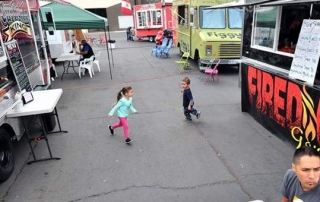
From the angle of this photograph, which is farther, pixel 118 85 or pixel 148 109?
pixel 118 85

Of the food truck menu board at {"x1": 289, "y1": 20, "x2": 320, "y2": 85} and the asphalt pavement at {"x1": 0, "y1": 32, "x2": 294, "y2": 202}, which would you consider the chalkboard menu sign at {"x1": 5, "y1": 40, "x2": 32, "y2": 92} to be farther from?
the food truck menu board at {"x1": 289, "y1": 20, "x2": 320, "y2": 85}

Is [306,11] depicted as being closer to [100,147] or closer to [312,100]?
[312,100]

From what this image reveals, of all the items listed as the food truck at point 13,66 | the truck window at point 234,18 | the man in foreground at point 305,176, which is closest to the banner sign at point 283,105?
the man in foreground at point 305,176

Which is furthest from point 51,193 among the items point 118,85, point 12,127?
point 118,85

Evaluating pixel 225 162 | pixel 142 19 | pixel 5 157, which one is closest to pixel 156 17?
pixel 142 19

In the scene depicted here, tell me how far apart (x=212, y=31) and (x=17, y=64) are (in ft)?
25.5

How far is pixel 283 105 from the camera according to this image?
17.8 ft

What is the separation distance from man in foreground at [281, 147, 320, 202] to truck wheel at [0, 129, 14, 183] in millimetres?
4108

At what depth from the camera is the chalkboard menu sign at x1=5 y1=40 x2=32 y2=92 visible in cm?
527

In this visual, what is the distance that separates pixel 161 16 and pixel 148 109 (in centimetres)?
1673

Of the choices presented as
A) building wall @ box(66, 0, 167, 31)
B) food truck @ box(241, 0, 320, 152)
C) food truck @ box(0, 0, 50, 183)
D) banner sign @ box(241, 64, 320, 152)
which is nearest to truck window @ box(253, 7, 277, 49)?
food truck @ box(241, 0, 320, 152)

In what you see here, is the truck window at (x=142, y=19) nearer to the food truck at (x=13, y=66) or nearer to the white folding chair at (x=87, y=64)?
the white folding chair at (x=87, y=64)

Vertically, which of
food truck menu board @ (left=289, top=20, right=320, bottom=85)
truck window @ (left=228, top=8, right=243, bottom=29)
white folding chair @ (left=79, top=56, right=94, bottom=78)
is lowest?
white folding chair @ (left=79, top=56, right=94, bottom=78)

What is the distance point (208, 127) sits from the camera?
631 centimetres
